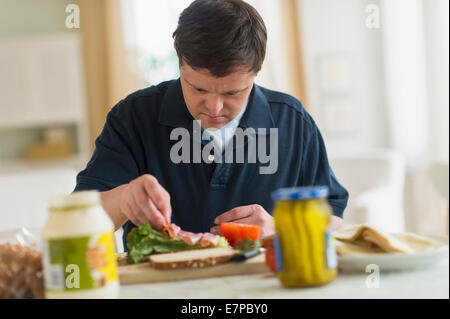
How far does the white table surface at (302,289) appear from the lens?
2.85ft

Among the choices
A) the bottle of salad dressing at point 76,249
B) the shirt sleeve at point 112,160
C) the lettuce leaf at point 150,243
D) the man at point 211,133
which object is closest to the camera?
the bottle of salad dressing at point 76,249

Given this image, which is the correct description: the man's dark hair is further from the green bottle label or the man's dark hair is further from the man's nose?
the green bottle label

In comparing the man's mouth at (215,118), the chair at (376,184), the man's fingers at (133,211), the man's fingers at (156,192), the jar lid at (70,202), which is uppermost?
the man's mouth at (215,118)

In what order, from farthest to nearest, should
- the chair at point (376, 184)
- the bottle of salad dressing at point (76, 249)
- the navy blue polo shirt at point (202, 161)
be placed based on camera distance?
the chair at point (376, 184), the navy blue polo shirt at point (202, 161), the bottle of salad dressing at point (76, 249)

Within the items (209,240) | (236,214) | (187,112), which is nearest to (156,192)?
(209,240)

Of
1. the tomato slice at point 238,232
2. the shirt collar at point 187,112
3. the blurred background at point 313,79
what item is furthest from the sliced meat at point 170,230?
the blurred background at point 313,79

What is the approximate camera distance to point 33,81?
18.5 feet

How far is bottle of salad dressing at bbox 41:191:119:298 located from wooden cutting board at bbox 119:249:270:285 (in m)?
0.21

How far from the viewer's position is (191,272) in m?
1.08

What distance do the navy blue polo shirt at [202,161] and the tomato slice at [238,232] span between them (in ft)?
1.52

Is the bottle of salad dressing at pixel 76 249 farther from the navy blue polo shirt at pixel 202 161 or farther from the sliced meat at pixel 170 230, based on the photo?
the navy blue polo shirt at pixel 202 161
